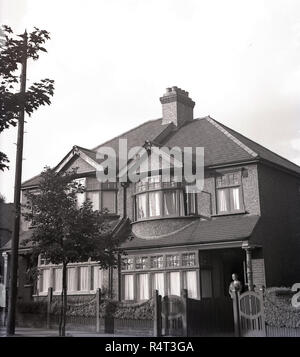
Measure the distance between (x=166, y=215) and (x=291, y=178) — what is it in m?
6.76

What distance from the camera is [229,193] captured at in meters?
23.4

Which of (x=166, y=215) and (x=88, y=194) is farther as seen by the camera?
(x=88, y=194)

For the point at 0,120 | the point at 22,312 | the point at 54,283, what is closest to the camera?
the point at 0,120

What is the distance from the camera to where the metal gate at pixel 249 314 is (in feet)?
55.4

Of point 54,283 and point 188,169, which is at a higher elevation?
point 188,169

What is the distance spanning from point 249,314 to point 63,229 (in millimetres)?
6916

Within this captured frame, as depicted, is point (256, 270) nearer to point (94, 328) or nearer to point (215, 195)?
point (215, 195)

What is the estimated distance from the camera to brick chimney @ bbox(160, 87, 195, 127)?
2903 centimetres

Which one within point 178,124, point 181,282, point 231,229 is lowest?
point 181,282

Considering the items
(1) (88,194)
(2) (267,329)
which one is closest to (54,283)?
(1) (88,194)

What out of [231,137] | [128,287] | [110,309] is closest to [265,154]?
[231,137]

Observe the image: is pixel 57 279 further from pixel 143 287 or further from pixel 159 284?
pixel 159 284

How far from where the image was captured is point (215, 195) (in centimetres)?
2364

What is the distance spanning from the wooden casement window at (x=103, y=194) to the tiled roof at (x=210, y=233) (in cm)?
276
